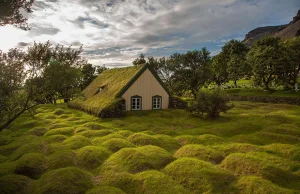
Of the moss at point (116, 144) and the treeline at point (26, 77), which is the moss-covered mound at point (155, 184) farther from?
the treeline at point (26, 77)

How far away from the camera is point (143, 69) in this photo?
31.4 m

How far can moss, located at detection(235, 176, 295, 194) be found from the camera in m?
9.14

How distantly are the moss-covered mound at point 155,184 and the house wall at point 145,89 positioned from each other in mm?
20015

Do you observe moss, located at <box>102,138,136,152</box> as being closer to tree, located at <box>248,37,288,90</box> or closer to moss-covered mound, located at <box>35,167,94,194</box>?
moss-covered mound, located at <box>35,167,94,194</box>

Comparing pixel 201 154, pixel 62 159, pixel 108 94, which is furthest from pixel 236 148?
pixel 108 94

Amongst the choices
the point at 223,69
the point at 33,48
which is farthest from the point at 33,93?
the point at 223,69

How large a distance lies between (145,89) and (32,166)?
69.3 ft

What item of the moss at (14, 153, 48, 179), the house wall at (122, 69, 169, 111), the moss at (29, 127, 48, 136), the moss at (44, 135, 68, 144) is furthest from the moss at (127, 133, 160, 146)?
the house wall at (122, 69, 169, 111)

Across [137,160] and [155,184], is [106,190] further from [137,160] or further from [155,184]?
[137,160]

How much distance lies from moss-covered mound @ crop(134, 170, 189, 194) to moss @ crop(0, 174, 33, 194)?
5281 millimetres

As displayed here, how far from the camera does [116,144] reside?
52.7ft

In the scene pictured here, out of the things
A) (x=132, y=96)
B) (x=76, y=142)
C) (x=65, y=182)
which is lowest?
(x=65, y=182)

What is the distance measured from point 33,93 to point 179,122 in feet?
54.0

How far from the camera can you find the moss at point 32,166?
12.0 meters
